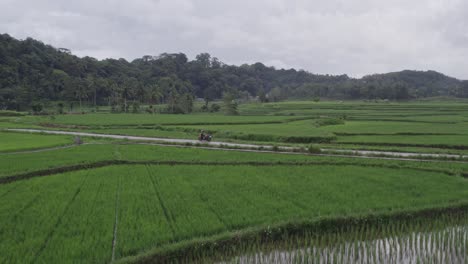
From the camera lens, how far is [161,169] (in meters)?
15.7

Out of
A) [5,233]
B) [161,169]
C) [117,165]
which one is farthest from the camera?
[117,165]

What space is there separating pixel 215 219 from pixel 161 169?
7151 millimetres

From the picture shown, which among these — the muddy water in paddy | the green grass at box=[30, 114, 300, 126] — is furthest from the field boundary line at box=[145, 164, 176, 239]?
the green grass at box=[30, 114, 300, 126]

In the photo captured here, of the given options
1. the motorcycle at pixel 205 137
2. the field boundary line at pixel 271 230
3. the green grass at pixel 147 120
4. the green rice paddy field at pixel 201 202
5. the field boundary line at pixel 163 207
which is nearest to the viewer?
the field boundary line at pixel 271 230

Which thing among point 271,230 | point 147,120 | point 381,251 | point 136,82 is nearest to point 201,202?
point 271,230

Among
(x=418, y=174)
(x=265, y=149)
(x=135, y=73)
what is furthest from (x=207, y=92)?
(x=418, y=174)

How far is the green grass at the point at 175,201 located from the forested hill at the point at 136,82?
169ft

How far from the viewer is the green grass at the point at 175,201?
7.81 metres

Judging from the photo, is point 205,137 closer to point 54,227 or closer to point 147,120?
point 54,227

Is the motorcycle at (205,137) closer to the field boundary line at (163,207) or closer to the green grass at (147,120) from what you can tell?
the field boundary line at (163,207)

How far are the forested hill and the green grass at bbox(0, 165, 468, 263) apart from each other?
51.4m

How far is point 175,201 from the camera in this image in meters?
10.5

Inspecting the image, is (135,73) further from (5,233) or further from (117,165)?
(5,233)

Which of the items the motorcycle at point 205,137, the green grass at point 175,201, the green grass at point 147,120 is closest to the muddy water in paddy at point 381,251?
the green grass at point 175,201
